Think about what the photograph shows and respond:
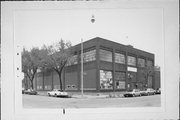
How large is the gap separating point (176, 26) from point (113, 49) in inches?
42.0

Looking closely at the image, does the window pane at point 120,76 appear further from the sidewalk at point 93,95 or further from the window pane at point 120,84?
the sidewalk at point 93,95

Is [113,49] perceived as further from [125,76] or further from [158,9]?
[158,9]

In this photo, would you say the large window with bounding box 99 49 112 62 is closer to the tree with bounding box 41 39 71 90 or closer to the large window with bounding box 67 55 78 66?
the large window with bounding box 67 55 78 66

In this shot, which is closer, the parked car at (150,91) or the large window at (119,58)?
the parked car at (150,91)

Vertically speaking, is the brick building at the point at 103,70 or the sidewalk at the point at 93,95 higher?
the brick building at the point at 103,70

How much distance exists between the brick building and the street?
17 cm

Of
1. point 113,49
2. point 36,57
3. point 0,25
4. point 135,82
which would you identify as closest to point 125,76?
point 135,82

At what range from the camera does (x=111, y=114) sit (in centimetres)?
343

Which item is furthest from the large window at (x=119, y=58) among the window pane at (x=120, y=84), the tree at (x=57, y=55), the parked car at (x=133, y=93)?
the tree at (x=57, y=55)

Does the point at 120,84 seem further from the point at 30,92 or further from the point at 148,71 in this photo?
the point at 30,92

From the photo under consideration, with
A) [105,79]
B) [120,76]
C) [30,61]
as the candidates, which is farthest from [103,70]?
[30,61]

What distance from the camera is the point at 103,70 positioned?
3529 millimetres

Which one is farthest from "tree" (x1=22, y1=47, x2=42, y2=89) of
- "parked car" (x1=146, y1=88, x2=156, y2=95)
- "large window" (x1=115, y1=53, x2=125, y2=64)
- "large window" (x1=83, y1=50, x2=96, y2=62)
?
"parked car" (x1=146, y1=88, x2=156, y2=95)

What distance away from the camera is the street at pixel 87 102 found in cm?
347
